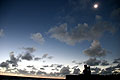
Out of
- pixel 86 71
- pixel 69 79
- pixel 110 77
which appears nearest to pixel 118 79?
pixel 110 77

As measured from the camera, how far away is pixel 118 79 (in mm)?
33594

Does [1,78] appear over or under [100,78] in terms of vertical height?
under

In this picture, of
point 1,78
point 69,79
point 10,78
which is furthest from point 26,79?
point 69,79

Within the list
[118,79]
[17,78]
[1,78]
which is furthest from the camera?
[17,78]

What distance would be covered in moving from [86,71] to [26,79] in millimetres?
57271

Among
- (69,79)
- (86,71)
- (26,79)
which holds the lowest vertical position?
(26,79)

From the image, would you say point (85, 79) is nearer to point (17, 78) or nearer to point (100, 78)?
point (100, 78)

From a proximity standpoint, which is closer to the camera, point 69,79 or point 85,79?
point 85,79

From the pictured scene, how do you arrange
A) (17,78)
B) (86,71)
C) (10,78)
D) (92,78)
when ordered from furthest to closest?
(17,78) → (10,78) → (86,71) → (92,78)

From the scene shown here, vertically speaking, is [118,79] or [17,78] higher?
[118,79]

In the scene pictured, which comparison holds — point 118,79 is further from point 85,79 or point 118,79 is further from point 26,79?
point 26,79

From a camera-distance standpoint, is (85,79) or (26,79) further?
(26,79)

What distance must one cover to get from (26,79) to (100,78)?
61758 millimetres

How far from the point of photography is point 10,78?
2837 inches
